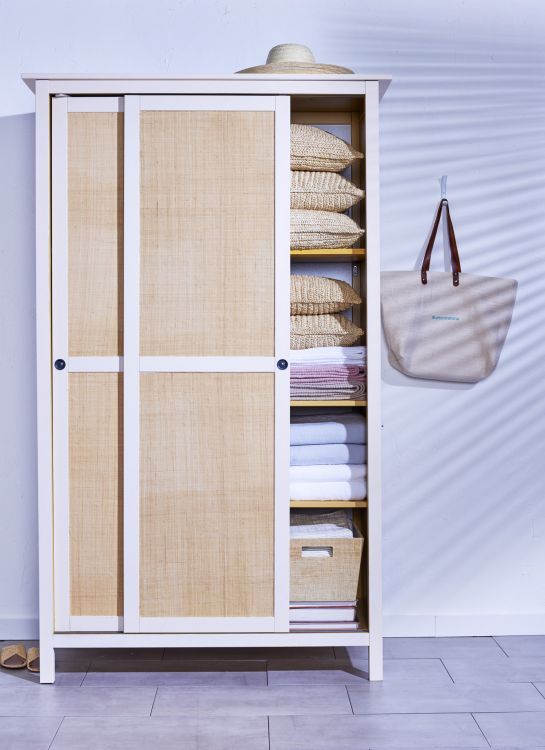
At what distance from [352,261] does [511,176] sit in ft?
2.13

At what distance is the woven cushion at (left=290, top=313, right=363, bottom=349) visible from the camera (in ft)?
8.22

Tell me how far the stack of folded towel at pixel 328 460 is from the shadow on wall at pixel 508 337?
0.39m

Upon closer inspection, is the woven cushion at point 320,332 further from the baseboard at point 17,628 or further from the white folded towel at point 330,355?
the baseboard at point 17,628

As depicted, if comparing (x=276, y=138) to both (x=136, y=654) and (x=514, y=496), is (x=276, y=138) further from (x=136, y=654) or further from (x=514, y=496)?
(x=136, y=654)

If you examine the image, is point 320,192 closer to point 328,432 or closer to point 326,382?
point 326,382

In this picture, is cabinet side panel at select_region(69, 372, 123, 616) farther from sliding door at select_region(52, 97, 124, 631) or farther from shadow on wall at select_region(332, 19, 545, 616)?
shadow on wall at select_region(332, 19, 545, 616)

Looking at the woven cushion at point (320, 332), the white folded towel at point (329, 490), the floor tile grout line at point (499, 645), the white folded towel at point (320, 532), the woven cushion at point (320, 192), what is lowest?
the floor tile grout line at point (499, 645)

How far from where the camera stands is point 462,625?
2.90m

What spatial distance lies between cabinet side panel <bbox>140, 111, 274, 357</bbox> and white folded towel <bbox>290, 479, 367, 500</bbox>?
446 millimetres

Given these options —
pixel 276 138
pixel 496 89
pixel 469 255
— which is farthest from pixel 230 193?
pixel 496 89

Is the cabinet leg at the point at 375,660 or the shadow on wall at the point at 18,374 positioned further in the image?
the shadow on wall at the point at 18,374

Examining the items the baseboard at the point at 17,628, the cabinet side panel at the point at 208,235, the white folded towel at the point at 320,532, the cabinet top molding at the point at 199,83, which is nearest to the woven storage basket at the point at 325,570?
the white folded towel at the point at 320,532

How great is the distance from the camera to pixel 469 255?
290 centimetres

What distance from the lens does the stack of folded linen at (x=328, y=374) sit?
2484mm
